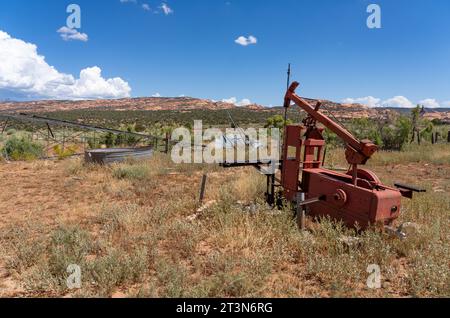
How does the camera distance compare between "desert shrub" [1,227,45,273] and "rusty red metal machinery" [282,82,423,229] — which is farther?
"rusty red metal machinery" [282,82,423,229]

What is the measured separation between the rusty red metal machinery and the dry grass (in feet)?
0.96

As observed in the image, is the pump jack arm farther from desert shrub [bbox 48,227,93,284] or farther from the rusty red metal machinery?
desert shrub [bbox 48,227,93,284]

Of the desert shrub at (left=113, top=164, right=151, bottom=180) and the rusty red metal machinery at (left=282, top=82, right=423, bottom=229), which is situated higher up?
the rusty red metal machinery at (left=282, top=82, right=423, bottom=229)

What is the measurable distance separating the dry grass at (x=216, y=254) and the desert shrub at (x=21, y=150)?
9998mm

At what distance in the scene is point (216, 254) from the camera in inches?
170

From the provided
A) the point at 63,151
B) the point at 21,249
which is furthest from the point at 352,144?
the point at 63,151

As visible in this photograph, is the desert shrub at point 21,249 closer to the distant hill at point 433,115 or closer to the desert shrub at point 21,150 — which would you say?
the desert shrub at point 21,150

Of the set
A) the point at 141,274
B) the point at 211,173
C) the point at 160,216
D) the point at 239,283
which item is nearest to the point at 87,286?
the point at 141,274

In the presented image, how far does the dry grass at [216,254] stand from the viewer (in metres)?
3.61

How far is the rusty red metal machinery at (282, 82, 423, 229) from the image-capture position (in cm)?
471

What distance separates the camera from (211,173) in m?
11.8

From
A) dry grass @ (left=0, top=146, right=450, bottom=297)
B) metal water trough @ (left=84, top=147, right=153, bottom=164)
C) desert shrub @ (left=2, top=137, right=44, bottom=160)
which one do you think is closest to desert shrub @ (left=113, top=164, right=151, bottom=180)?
metal water trough @ (left=84, top=147, right=153, bottom=164)

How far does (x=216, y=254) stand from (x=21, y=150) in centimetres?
1601
